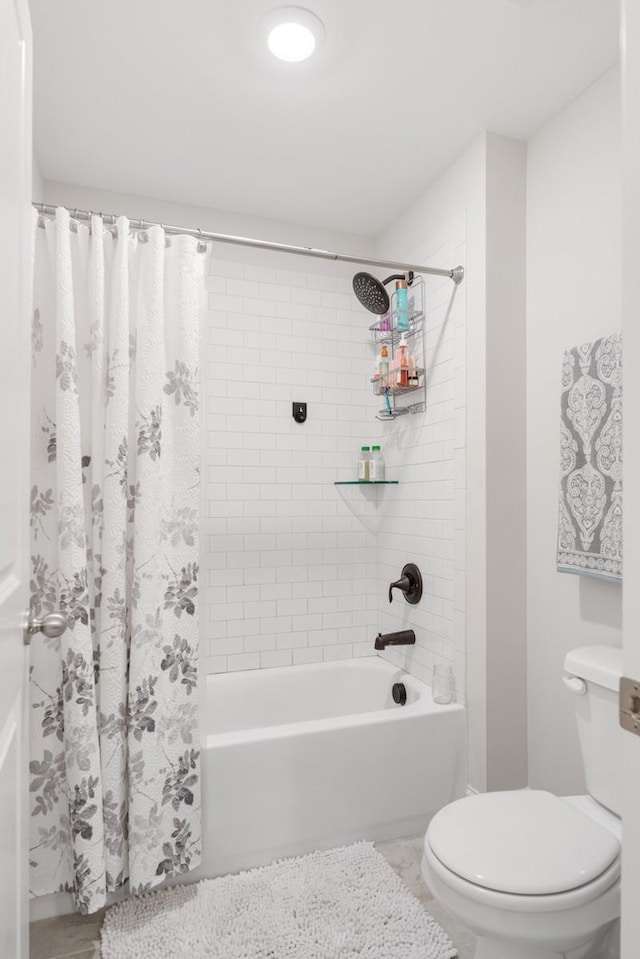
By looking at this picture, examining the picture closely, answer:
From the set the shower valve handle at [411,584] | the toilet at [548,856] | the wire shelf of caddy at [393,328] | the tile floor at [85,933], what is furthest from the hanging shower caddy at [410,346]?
the tile floor at [85,933]

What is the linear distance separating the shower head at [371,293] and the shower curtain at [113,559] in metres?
0.74

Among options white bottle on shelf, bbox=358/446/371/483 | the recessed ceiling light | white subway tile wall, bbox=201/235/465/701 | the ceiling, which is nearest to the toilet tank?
white subway tile wall, bbox=201/235/465/701

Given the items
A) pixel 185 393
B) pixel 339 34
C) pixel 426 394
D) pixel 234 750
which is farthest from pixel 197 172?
pixel 234 750

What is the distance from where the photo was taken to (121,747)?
1.84m

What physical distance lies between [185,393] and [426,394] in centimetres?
114

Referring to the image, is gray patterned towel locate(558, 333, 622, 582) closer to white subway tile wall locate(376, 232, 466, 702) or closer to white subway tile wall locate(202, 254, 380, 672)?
white subway tile wall locate(376, 232, 466, 702)

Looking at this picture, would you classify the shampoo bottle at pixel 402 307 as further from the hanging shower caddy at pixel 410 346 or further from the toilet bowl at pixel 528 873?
the toilet bowl at pixel 528 873

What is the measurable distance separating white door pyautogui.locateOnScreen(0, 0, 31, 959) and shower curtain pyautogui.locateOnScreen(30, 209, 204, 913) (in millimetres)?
667

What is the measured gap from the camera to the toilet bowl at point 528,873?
128 centimetres

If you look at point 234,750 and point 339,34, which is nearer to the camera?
point 339,34

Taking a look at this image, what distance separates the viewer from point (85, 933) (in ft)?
5.74

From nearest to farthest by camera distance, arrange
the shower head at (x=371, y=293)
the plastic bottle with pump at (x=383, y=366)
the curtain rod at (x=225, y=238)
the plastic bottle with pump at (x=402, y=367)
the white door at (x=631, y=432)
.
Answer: the white door at (x=631, y=432) → the curtain rod at (x=225, y=238) → the shower head at (x=371, y=293) → the plastic bottle with pump at (x=402, y=367) → the plastic bottle with pump at (x=383, y=366)

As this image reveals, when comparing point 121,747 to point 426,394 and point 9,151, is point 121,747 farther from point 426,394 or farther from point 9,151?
point 426,394

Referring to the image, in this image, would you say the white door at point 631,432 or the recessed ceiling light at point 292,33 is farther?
the recessed ceiling light at point 292,33
